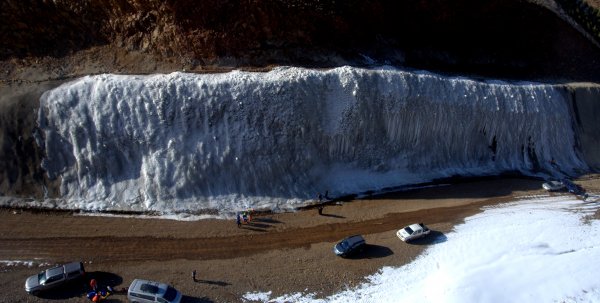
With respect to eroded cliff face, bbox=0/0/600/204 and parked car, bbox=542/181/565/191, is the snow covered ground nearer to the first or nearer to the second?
parked car, bbox=542/181/565/191

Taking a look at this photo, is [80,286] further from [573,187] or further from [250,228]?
[573,187]

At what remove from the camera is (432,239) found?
80.9 feet

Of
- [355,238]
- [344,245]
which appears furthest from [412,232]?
[344,245]

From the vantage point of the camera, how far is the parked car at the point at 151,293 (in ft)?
63.0

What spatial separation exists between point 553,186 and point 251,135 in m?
20.9

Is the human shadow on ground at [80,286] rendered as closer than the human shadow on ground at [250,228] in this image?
Yes

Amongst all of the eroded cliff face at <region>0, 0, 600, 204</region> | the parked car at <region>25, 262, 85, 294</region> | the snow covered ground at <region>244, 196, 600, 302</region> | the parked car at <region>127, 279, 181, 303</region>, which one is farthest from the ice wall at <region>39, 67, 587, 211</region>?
the snow covered ground at <region>244, 196, 600, 302</region>

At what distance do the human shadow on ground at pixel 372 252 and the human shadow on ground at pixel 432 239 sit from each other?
1.56m

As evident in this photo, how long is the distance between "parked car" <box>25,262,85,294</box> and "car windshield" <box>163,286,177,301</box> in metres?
4.45

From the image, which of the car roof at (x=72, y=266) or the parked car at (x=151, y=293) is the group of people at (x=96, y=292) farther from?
the parked car at (x=151, y=293)

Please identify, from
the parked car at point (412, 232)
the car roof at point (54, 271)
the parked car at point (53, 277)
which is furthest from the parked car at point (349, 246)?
the car roof at point (54, 271)

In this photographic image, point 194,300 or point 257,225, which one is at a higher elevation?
point 257,225

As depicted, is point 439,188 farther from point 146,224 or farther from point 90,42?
point 90,42

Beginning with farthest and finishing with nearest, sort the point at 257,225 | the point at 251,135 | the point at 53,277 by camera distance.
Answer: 1. the point at 251,135
2. the point at 257,225
3. the point at 53,277
